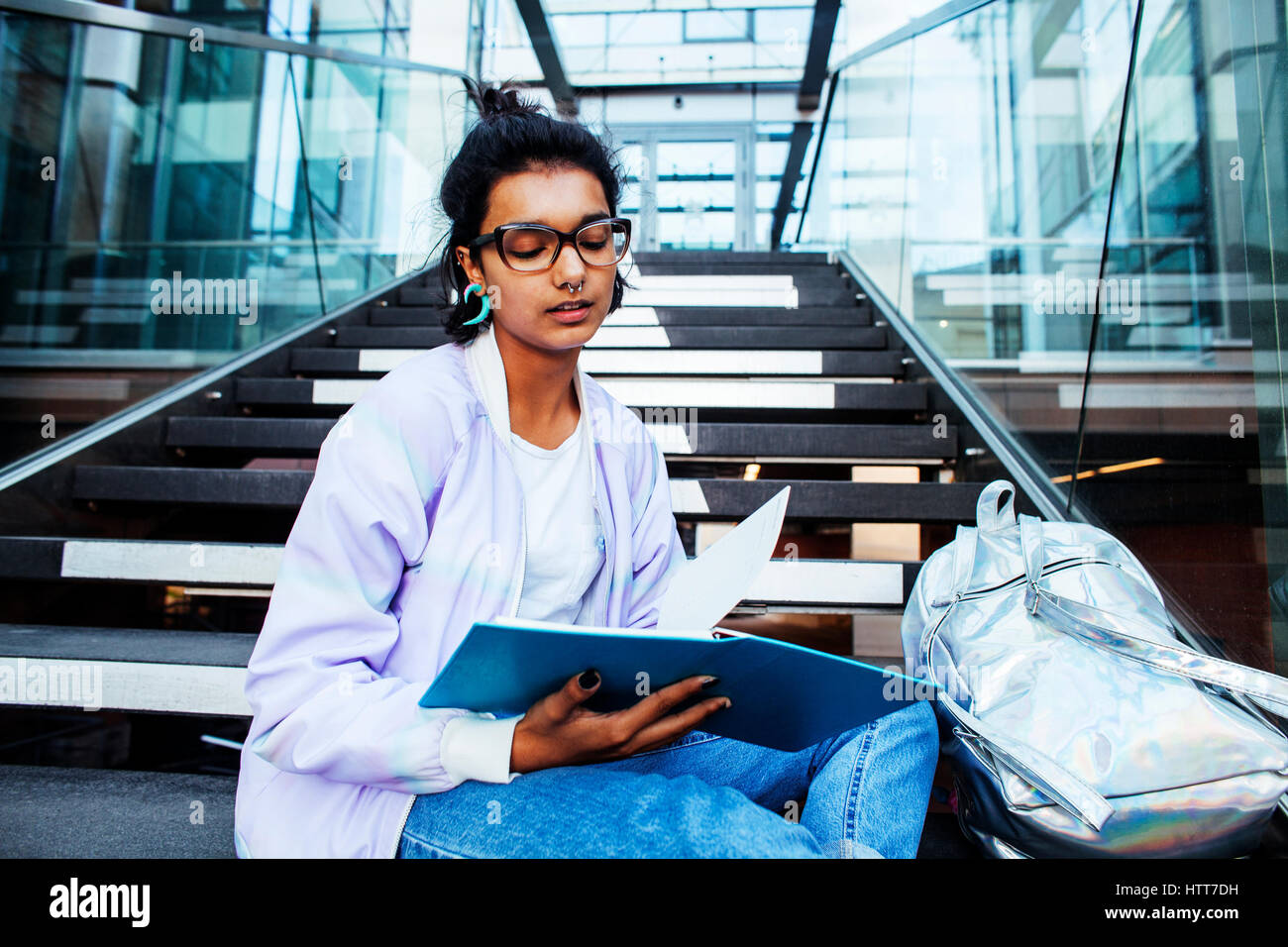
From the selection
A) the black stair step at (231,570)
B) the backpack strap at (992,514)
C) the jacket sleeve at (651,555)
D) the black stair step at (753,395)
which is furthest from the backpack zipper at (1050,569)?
the black stair step at (753,395)

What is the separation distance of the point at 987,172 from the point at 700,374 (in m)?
1.17

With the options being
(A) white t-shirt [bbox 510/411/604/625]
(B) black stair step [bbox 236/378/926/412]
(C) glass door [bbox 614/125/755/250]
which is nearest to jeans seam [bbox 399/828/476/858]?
(A) white t-shirt [bbox 510/411/604/625]

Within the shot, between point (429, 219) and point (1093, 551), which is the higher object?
point (429, 219)

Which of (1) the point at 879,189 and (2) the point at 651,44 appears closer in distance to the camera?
(1) the point at 879,189

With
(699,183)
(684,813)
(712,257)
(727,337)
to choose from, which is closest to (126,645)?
(684,813)

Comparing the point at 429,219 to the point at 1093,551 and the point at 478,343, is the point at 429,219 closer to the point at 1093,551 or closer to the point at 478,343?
the point at 478,343

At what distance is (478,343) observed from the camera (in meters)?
1.16

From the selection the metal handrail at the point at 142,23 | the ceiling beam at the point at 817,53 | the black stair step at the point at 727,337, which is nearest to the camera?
the metal handrail at the point at 142,23

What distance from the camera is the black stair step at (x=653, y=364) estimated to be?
2.90 metres

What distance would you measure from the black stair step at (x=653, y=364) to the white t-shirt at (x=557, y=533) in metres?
A: 1.78

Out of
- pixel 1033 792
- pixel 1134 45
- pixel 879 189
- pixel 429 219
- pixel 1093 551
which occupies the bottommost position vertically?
pixel 1033 792

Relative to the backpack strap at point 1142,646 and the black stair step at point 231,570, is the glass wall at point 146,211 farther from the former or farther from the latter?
the backpack strap at point 1142,646
